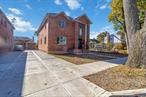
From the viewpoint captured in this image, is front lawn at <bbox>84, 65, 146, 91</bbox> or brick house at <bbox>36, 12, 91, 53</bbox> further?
brick house at <bbox>36, 12, 91, 53</bbox>

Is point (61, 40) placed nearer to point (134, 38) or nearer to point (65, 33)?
point (65, 33)

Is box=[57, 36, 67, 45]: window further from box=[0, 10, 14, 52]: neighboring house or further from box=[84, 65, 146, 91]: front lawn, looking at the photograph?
box=[84, 65, 146, 91]: front lawn

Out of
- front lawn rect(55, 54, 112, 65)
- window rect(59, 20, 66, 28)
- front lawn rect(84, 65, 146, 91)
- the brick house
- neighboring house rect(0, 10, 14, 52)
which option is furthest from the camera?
window rect(59, 20, 66, 28)

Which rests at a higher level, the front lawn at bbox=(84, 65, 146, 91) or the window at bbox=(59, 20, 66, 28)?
→ the window at bbox=(59, 20, 66, 28)

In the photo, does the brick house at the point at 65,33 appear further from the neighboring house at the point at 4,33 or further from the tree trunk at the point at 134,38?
the tree trunk at the point at 134,38

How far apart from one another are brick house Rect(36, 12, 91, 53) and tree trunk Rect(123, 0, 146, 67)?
15.0 metres

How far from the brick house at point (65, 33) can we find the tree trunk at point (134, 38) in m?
15.0

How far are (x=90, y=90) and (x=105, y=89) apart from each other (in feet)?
1.78

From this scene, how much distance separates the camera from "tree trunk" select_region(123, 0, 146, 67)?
7.61m

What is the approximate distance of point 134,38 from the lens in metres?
7.92

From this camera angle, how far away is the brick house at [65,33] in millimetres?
22203

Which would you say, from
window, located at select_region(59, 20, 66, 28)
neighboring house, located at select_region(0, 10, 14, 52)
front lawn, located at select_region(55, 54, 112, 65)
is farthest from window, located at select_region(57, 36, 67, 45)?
neighboring house, located at select_region(0, 10, 14, 52)

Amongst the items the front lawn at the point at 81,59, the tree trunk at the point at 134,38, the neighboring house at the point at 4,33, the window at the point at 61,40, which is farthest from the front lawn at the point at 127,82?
the neighboring house at the point at 4,33

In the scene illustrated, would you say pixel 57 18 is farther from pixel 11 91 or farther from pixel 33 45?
pixel 33 45
